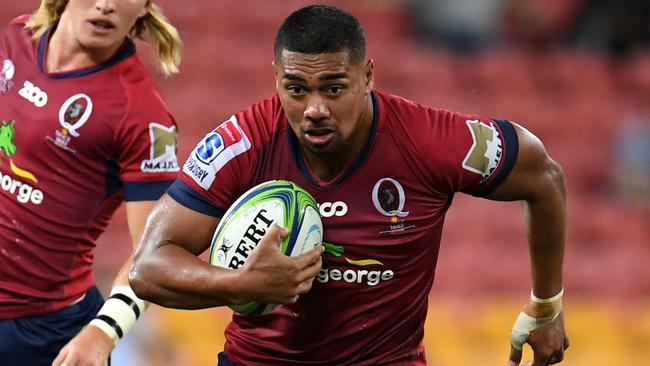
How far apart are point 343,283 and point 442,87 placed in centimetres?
669

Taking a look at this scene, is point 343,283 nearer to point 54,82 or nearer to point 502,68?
point 54,82

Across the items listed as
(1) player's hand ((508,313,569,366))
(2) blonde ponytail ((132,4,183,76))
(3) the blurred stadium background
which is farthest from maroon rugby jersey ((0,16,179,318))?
(3) the blurred stadium background

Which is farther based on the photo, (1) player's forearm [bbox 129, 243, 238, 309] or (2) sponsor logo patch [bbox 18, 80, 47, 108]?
(2) sponsor logo patch [bbox 18, 80, 47, 108]

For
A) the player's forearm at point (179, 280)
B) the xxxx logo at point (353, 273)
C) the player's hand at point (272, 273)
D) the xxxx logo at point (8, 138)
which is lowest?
the player's forearm at point (179, 280)

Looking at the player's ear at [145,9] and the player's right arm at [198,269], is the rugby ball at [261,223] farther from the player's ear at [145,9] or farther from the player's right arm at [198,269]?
the player's ear at [145,9]

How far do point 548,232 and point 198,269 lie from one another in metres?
1.27

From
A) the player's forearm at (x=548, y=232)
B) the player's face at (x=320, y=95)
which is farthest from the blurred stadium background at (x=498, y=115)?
the player's face at (x=320, y=95)

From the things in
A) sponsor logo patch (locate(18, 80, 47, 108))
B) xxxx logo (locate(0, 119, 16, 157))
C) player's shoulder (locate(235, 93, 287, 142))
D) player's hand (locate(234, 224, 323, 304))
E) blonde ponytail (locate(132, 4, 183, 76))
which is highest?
blonde ponytail (locate(132, 4, 183, 76))

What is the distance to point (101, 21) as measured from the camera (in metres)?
4.78

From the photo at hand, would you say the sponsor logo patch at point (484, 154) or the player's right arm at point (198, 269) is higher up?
the sponsor logo patch at point (484, 154)

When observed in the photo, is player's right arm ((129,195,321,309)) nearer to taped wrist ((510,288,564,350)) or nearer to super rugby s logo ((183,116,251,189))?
super rugby s logo ((183,116,251,189))

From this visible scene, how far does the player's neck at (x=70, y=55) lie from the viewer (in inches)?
191

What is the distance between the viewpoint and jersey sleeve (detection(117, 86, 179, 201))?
15.4ft

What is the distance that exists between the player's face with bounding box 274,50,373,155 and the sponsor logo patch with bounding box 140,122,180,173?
800mm
